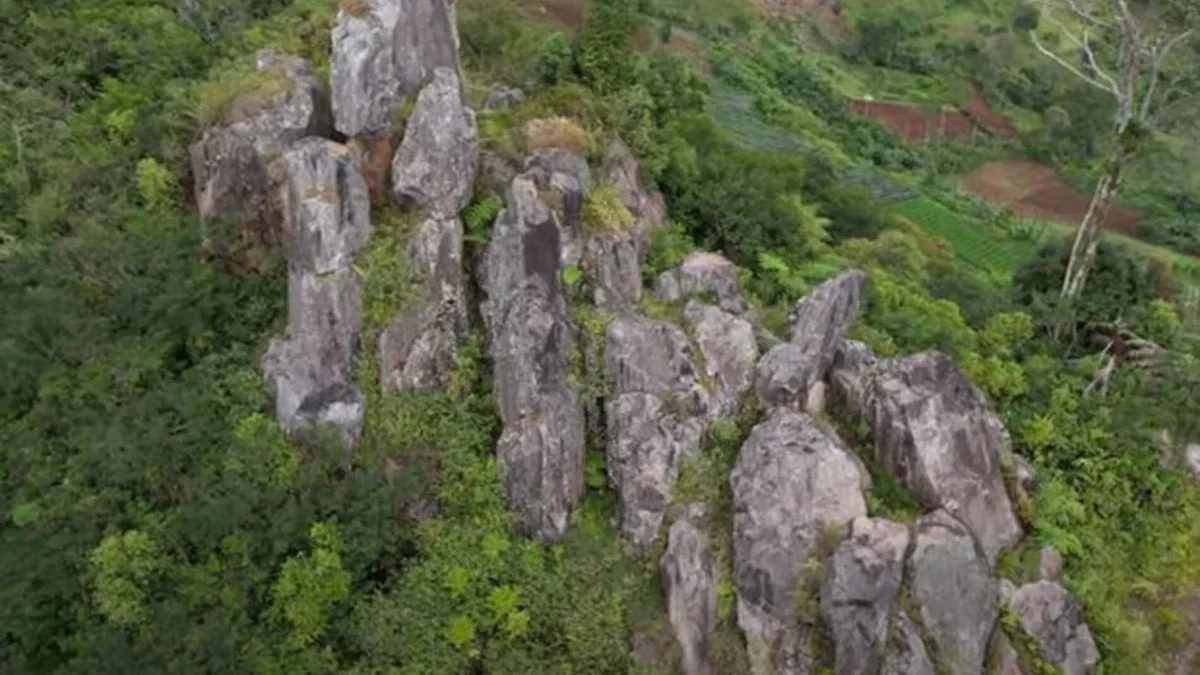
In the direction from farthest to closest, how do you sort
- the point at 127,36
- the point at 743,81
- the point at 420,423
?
the point at 743,81 < the point at 127,36 < the point at 420,423

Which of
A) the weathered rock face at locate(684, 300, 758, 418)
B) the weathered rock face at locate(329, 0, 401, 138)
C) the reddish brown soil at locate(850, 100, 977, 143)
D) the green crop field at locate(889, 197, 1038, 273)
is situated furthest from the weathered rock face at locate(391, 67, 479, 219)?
the reddish brown soil at locate(850, 100, 977, 143)

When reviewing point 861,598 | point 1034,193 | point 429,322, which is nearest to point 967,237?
point 1034,193

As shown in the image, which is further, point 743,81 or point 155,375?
point 743,81

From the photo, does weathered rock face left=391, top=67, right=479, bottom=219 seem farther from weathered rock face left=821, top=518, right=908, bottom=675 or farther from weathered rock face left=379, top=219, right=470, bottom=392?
weathered rock face left=821, top=518, right=908, bottom=675

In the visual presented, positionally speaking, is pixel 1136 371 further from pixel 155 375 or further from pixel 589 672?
pixel 155 375

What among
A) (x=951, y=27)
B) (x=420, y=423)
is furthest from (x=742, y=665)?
(x=951, y=27)

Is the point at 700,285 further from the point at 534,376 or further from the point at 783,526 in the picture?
the point at 783,526
